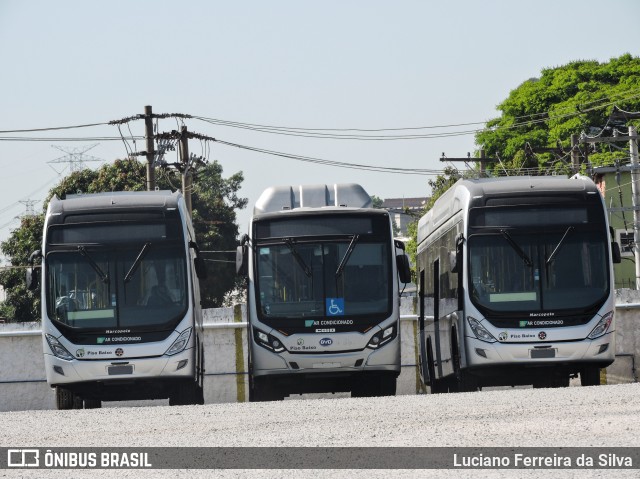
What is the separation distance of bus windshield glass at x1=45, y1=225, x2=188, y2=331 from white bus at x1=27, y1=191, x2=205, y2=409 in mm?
15

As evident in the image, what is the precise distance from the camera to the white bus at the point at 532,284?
2048cm

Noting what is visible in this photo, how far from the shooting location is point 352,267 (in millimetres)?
21484

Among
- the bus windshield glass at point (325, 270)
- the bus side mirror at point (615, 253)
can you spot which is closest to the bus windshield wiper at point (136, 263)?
the bus windshield glass at point (325, 270)

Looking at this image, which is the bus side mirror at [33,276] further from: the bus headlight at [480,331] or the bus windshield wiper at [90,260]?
the bus headlight at [480,331]

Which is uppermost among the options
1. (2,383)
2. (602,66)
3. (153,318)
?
(602,66)

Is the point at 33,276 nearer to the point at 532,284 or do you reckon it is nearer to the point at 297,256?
the point at 297,256

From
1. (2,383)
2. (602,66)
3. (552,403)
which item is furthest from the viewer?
(602,66)

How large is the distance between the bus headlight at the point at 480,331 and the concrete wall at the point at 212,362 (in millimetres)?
8048

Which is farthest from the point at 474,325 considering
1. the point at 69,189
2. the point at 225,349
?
the point at 69,189

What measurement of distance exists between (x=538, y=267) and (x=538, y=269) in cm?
3

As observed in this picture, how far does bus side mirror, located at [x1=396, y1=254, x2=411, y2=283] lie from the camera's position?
848 inches

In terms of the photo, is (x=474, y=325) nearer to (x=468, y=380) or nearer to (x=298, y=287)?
(x=468, y=380)

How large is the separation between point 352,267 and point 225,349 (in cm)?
789

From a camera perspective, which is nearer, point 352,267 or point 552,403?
point 552,403
